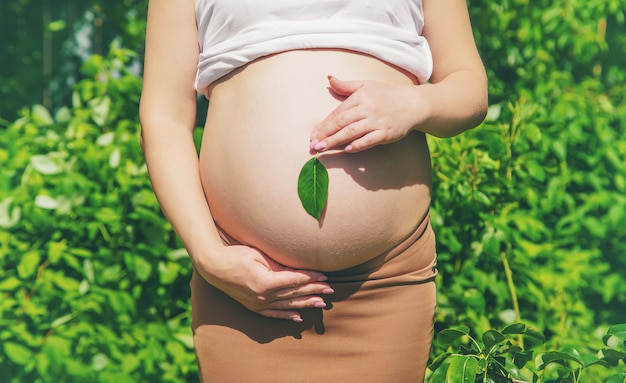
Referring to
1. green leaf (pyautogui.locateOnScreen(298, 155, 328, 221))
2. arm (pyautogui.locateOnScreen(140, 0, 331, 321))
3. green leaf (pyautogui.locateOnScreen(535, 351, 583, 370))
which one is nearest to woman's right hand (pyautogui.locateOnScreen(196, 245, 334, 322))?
arm (pyautogui.locateOnScreen(140, 0, 331, 321))

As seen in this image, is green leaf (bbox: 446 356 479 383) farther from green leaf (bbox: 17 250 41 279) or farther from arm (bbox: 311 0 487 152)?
green leaf (bbox: 17 250 41 279)

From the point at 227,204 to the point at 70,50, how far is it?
2.99 metres

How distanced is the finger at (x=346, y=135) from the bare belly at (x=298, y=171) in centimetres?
3

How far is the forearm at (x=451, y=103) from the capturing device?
1.29 m

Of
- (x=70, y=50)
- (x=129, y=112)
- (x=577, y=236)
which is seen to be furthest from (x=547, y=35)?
(x=70, y=50)

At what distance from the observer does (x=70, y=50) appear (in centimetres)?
402

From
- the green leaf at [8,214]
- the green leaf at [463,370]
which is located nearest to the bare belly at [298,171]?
the green leaf at [463,370]

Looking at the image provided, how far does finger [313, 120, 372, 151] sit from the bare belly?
3cm

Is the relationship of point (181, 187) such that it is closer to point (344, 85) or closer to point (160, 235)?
point (344, 85)

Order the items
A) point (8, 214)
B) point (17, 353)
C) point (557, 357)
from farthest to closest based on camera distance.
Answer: point (8, 214) < point (17, 353) < point (557, 357)

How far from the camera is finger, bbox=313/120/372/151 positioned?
1.23 m

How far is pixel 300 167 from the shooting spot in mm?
1293

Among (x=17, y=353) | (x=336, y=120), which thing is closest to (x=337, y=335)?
(x=336, y=120)

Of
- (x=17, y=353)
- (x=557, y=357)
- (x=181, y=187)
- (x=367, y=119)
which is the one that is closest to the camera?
(x=367, y=119)
